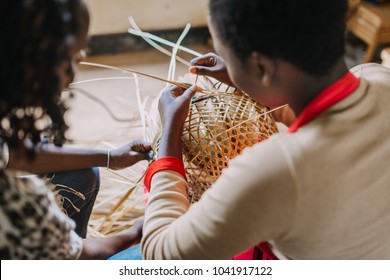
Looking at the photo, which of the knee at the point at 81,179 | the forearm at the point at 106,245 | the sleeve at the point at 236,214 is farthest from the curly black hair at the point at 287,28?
the knee at the point at 81,179

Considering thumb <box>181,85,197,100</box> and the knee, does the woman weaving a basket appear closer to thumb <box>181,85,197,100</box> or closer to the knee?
thumb <box>181,85,197,100</box>

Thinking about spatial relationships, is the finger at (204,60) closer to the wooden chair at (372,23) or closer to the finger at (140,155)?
the finger at (140,155)

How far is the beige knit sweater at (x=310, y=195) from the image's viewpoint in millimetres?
670

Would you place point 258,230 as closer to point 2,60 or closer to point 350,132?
point 350,132

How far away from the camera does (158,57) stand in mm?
2686

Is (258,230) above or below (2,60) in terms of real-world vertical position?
below

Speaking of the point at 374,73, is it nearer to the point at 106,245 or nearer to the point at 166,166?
the point at 166,166

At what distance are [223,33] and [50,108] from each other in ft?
0.94

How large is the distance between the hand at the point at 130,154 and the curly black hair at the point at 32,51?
51cm

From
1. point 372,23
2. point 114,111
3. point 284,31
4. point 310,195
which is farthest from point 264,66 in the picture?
point 372,23

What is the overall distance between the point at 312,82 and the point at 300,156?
0.40ft

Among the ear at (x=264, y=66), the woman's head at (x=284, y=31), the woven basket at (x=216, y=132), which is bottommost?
the woven basket at (x=216, y=132)
